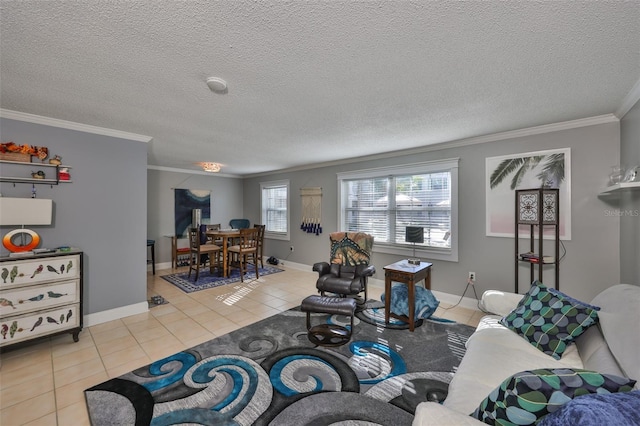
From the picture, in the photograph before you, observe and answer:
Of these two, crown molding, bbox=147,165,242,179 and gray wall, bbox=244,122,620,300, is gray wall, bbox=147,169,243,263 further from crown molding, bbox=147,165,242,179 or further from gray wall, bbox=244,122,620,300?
gray wall, bbox=244,122,620,300

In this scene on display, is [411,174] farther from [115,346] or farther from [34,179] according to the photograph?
[34,179]

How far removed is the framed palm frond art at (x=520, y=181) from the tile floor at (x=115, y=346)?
1297mm

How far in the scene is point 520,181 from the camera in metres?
3.24

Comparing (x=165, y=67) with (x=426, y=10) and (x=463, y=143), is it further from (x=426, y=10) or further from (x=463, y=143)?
(x=463, y=143)

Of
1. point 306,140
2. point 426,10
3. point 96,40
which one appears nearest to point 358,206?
point 306,140

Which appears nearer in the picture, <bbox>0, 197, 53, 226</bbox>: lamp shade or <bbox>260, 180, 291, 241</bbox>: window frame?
<bbox>0, 197, 53, 226</bbox>: lamp shade

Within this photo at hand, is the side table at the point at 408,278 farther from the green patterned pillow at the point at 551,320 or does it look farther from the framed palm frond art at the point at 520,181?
the framed palm frond art at the point at 520,181

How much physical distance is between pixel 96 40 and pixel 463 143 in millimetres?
4019

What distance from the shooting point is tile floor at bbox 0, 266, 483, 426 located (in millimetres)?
1823

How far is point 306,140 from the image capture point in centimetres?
368

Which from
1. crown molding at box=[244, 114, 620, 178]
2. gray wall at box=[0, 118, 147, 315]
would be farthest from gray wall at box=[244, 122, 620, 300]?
gray wall at box=[0, 118, 147, 315]

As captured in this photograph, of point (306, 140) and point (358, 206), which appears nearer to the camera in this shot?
point (306, 140)

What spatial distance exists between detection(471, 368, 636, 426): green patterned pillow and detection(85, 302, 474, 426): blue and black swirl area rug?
3.17ft

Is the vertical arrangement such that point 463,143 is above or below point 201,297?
above
